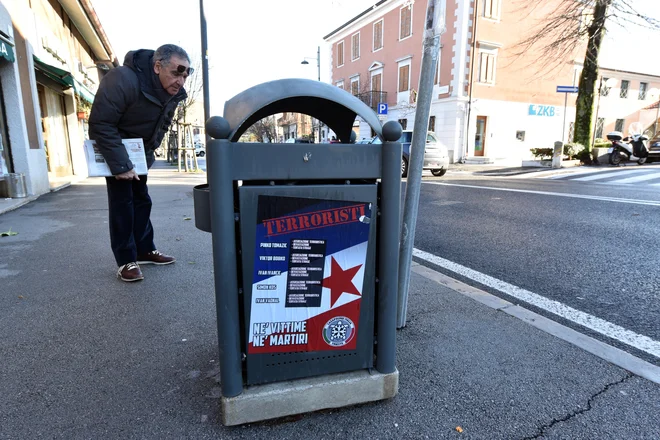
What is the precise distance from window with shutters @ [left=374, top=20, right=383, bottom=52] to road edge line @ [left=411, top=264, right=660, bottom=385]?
30177mm

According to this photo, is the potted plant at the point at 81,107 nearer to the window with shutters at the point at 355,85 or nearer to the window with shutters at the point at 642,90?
the window with shutters at the point at 355,85

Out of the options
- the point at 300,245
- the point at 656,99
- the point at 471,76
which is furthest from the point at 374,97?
the point at 300,245

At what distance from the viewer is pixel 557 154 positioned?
52.9ft

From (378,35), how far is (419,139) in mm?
31314

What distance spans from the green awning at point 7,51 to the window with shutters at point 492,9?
78.0 ft

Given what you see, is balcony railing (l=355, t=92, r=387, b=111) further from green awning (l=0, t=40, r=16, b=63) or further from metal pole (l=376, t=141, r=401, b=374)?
metal pole (l=376, t=141, r=401, b=374)

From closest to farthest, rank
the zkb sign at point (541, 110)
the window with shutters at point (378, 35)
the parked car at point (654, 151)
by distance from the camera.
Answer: the parked car at point (654, 151), the zkb sign at point (541, 110), the window with shutters at point (378, 35)

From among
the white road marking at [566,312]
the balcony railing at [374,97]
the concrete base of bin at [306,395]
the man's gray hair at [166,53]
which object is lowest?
the white road marking at [566,312]

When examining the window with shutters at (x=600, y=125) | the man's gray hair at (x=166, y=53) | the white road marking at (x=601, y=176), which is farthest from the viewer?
the window with shutters at (x=600, y=125)

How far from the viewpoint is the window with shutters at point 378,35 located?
1177 inches

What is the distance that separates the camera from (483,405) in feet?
5.69

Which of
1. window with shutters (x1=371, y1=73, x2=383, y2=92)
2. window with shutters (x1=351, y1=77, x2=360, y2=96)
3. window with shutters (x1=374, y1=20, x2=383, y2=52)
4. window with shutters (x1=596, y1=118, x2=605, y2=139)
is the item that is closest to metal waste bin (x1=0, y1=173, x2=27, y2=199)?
window with shutters (x1=371, y1=73, x2=383, y2=92)

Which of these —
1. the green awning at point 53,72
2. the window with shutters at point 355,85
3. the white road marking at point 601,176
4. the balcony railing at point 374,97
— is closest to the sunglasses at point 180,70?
the green awning at point 53,72

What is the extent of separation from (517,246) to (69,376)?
4.37 m
